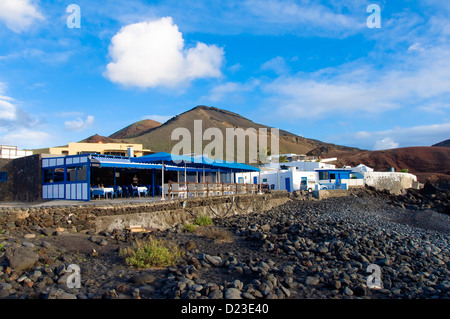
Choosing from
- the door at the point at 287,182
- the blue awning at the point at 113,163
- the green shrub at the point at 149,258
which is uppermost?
the blue awning at the point at 113,163

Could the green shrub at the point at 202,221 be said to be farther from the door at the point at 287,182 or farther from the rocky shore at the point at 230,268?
the door at the point at 287,182

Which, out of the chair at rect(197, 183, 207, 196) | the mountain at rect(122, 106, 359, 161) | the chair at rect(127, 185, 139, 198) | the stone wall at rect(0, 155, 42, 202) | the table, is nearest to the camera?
the stone wall at rect(0, 155, 42, 202)

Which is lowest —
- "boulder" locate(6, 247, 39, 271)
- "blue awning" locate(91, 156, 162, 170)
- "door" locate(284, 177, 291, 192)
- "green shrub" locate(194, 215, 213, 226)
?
"green shrub" locate(194, 215, 213, 226)

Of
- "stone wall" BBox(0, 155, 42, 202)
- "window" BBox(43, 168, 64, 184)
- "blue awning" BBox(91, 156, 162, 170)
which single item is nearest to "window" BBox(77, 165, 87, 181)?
"blue awning" BBox(91, 156, 162, 170)

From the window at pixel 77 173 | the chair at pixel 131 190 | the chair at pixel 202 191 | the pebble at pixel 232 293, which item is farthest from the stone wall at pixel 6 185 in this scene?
the pebble at pixel 232 293

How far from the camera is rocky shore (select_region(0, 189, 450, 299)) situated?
17.9ft

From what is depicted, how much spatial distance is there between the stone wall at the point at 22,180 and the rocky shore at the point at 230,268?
283 inches

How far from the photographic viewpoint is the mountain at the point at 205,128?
102 metres

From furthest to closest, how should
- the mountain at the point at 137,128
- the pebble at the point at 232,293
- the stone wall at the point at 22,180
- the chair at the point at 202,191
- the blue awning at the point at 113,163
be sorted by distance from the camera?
the mountain at the point at 137,128, the chair at the point at 202,191, the stone wall at the point at 22,180, the blue awning at the point at 113,163, the pebble at the point at 232,293

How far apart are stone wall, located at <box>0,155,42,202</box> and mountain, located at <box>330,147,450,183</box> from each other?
2719 inches

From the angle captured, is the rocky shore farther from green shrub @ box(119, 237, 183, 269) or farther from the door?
the door

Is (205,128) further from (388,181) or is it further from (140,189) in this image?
(140,189)

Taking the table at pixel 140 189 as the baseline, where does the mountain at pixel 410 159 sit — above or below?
above
